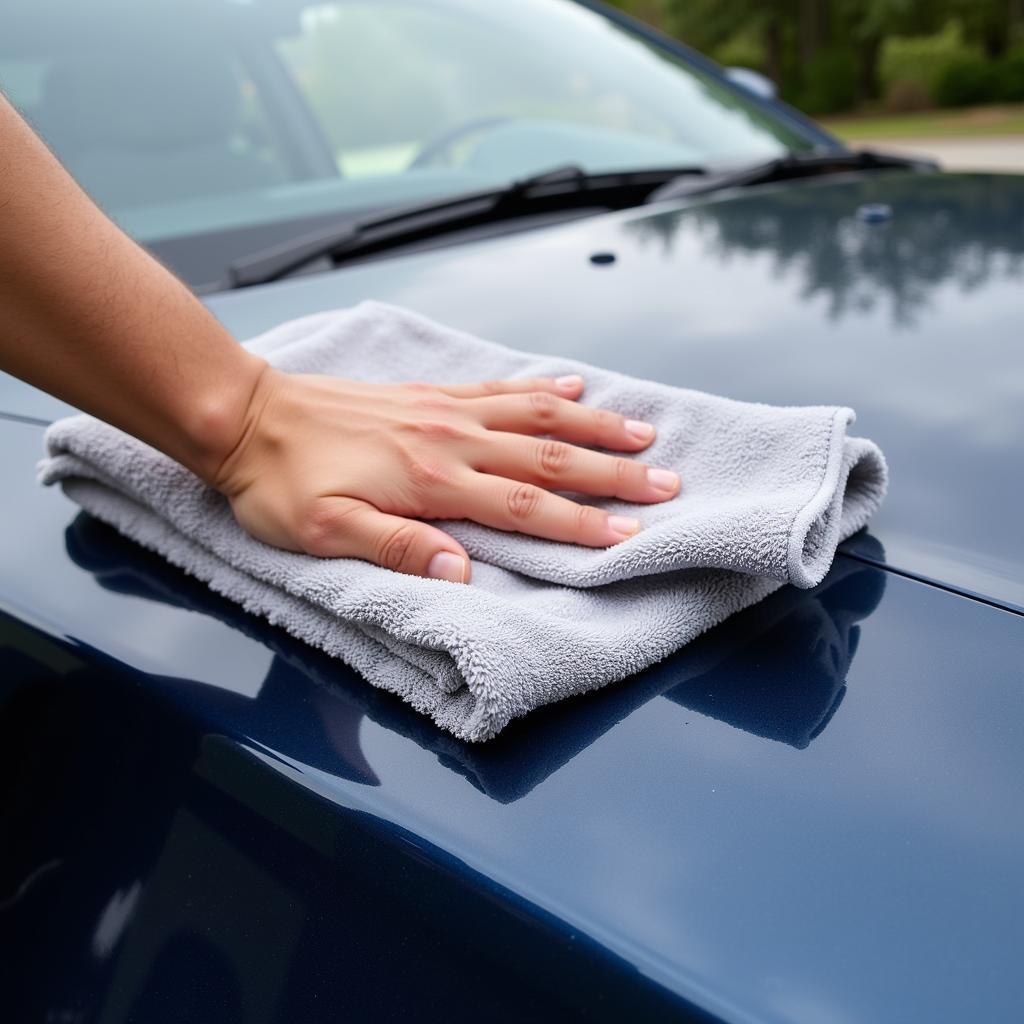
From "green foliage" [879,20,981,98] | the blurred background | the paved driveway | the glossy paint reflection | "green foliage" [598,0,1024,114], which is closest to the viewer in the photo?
the glossy paint reflection

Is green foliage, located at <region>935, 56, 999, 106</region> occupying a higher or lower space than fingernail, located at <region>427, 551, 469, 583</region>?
lower

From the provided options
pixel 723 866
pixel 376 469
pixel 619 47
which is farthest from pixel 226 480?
pixel 619 47

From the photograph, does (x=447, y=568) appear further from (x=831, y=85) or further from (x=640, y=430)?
(x=831, y=85)

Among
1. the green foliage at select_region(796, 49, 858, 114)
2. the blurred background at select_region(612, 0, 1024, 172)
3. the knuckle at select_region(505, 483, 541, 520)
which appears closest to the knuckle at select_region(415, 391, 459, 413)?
the knuckle at select_region(505, 483, 541, 520)

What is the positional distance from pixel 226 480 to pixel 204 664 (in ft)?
0.59

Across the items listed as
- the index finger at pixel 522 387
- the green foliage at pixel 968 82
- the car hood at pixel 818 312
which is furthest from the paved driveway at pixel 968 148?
the index finger at pixel 522 387

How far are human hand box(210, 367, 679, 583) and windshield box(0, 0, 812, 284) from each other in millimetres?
540

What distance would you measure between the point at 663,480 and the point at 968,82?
2123 centimetres

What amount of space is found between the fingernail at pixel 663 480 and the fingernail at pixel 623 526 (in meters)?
0.05

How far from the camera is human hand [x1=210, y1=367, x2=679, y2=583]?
0.78 metres

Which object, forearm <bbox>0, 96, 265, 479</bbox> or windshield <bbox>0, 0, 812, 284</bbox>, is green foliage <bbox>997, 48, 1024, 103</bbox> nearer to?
windshield <bbox>0, 0, 812, 284</bbox>

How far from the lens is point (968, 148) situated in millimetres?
12359

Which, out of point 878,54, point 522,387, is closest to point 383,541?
point 522,387

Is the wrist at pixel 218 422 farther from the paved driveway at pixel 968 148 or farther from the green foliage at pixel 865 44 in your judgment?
the green foliage at pixel 865 44
